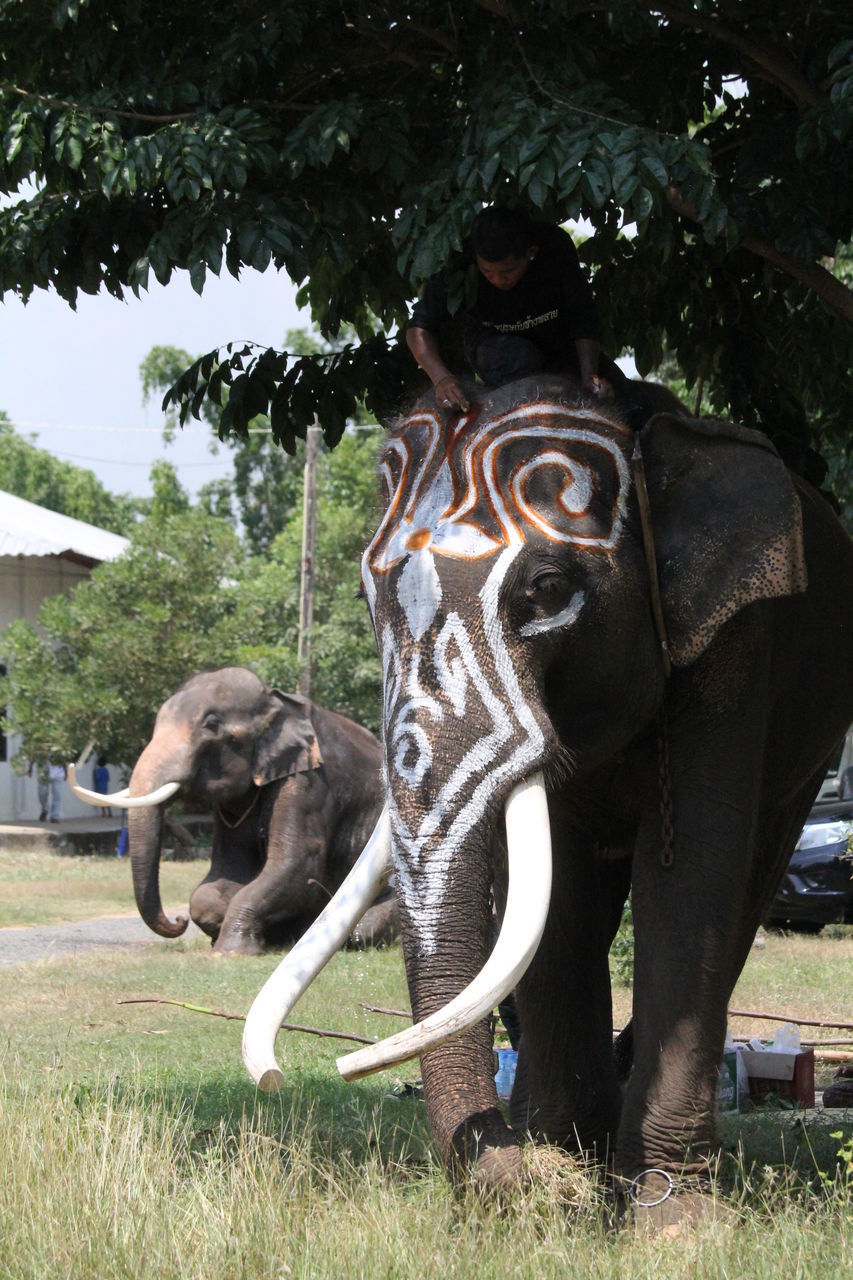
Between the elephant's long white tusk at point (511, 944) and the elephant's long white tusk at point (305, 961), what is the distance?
208mm

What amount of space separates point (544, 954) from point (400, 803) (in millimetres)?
1268

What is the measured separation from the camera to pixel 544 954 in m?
5.60

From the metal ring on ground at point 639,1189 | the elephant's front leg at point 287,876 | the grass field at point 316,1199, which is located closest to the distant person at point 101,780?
the elephant's front leg at point 287,876

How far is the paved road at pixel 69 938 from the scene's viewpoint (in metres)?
13.9

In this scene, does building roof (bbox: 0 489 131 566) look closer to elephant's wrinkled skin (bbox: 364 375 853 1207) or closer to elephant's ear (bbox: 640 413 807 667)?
elephant's wrinkled skin (bbox: 364 375 853 1207)

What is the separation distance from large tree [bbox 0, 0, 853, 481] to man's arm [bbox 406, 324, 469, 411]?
0.73ft

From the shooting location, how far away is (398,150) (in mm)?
5715

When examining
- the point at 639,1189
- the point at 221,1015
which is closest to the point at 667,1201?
the point at 639,1189

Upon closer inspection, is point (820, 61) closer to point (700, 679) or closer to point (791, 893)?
point (700, 679)

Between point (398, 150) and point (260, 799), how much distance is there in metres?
8.74

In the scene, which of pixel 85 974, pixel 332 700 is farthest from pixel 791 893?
pixel 332 700

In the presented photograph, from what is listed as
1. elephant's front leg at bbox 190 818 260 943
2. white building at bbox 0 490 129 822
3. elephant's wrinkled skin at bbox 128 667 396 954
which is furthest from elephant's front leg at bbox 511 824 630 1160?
white building at bbox 0 490 129 822

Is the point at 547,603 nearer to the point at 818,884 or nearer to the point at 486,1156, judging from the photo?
the point at 486,1156

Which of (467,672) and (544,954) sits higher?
(467,672)
